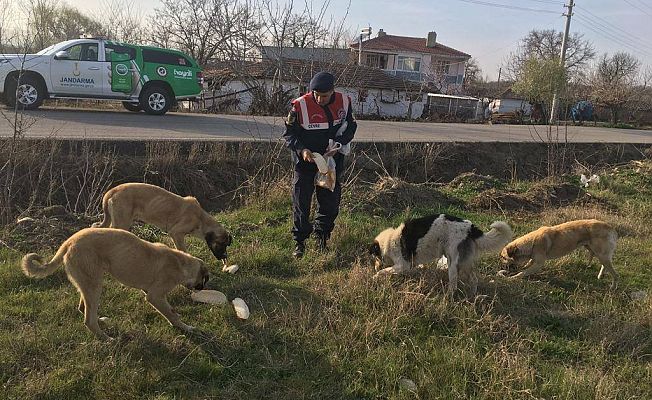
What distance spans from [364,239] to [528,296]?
2247 mm

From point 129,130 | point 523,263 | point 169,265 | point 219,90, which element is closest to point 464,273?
point 523,263

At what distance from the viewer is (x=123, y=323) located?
443cm

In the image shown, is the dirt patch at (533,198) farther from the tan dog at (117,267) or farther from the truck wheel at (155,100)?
the truck wheel at (155,100)

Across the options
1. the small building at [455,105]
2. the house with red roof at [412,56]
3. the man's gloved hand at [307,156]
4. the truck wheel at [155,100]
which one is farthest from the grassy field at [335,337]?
the house with red roof at [412,56]

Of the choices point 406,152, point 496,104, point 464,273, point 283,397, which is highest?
point 496,104

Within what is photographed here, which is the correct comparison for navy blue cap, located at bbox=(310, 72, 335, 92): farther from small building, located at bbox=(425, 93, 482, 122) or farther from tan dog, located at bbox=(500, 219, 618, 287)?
small building, located at bbox=(425, 93, 482, 122)

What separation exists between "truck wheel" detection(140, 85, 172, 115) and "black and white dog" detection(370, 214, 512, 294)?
1302 centimetres

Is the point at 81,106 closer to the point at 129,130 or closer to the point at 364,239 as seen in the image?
the point at 129,130

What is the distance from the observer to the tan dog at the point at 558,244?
613 centimetres

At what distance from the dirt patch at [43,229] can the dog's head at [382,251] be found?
12.6 feet

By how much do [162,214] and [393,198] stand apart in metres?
4.47

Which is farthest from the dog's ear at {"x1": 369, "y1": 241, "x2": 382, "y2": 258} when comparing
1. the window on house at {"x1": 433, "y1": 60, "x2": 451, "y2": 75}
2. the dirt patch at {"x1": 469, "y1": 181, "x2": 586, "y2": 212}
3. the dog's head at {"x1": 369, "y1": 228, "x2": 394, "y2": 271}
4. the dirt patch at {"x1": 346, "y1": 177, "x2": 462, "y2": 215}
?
the window on house at {"x1": 433, "y1": 60, "x2": 451, "y2": 75}

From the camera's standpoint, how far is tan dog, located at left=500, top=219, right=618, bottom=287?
6.13m

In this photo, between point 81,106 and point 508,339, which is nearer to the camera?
point 508,339
